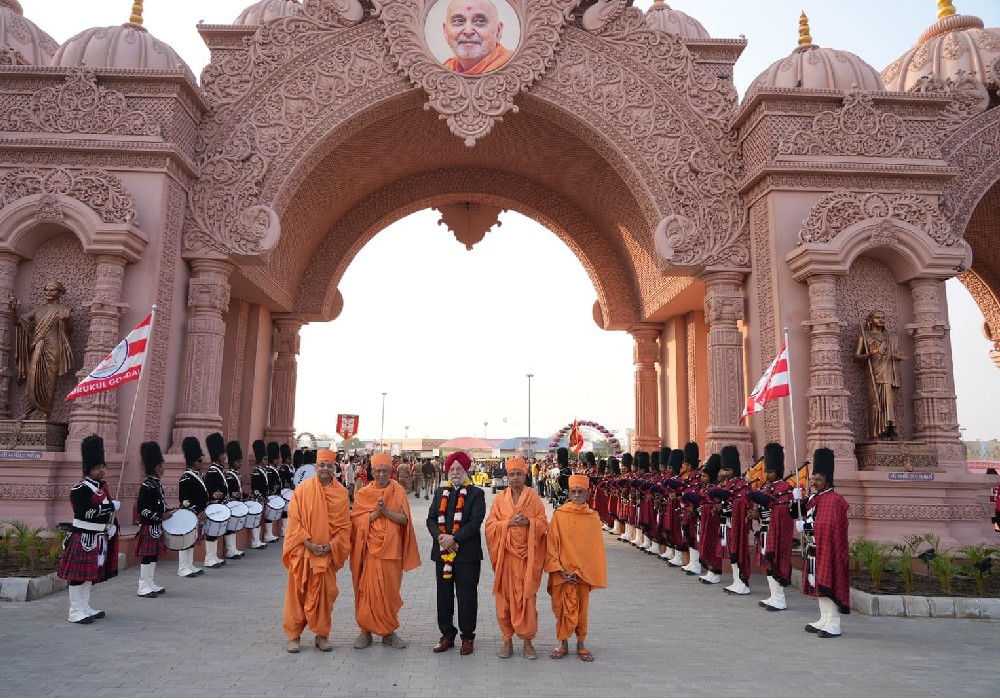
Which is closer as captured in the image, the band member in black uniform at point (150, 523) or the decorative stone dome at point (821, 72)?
the band member in black uniform at point (150, 523)

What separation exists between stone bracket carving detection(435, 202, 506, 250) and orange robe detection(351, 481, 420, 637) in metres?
12.5

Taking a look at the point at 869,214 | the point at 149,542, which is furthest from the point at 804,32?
the point at 149,542

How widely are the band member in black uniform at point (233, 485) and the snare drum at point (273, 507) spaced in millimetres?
983

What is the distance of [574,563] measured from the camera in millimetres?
5312

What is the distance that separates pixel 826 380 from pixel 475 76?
7.81m

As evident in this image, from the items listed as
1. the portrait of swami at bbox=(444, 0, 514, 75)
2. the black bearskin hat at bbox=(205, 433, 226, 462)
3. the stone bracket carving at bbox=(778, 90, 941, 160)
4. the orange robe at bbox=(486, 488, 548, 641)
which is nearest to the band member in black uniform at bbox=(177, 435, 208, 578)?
the black bearskin hat at bbox=(205, 433, 226, 462)

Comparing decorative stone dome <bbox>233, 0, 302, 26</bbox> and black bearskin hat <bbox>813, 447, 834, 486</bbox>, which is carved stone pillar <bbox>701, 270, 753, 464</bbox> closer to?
black bearskin hat <bbox>813, 447, 834, 486</bbox>

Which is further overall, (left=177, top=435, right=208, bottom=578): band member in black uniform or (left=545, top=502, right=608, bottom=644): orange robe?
(left=177, top=435, right=208, bottom=578): band member in black uniform

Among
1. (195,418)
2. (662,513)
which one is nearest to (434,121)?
A: (195,418)

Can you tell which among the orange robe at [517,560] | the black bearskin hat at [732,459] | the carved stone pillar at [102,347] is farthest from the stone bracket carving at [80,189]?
the black bearskin hat at [732,459]

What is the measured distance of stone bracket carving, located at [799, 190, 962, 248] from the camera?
10.5 metres

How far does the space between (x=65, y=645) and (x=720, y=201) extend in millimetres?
10905

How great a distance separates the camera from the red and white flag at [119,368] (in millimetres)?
8219

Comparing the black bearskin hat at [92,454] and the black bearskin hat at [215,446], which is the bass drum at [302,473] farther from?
the black bearskin hat at [92,454]
